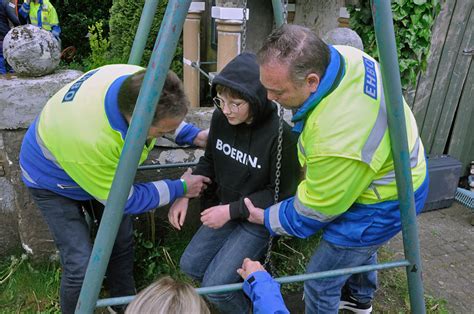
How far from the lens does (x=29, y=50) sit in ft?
8.29

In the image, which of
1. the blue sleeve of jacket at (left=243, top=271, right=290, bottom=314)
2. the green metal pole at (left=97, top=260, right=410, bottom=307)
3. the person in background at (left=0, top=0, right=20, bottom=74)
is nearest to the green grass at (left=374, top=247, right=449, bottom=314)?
the green metal pole at (left=97, top=260, right=410, bottom=307)

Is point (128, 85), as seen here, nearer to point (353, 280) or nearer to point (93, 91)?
point (93, 91)

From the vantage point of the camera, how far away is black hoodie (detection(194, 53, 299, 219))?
2.12 m

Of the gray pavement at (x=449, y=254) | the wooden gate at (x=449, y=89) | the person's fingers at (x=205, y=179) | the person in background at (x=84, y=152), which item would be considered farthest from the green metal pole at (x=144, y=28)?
the wooden gate at (x=449, y=89)

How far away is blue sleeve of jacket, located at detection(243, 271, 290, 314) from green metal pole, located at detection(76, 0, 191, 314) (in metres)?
0.54

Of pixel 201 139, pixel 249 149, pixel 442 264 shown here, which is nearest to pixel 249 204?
pixel 249 149

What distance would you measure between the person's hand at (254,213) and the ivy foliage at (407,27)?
7.40 ft

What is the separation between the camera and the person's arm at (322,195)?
1722 mm

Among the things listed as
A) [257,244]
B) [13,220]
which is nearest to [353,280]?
[257,244]

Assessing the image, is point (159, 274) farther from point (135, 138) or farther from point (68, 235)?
point (135, 138)

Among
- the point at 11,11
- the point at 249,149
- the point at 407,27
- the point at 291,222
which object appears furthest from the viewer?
the point at 11,11

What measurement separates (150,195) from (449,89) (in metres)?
3.37

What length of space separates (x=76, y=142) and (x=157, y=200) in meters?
0.45

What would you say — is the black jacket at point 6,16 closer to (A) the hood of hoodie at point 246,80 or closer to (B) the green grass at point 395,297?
(A) the hood of hoodie at point 246,80
